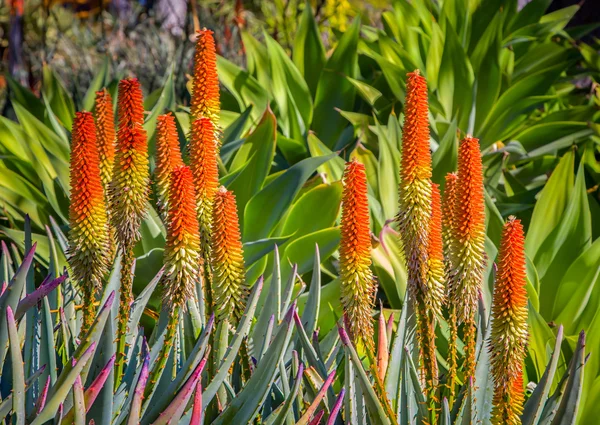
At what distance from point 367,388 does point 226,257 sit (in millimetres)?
341

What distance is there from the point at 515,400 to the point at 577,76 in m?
3.10

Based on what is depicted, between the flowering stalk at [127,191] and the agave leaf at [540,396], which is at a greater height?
the flowering stalk at [127,191]

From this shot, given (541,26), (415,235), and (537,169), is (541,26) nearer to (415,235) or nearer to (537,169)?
(537,169)

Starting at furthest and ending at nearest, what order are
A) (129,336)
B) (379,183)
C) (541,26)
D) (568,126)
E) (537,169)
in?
(541,26) < (537,169) < (568,126) < (379,183) < (129,336)

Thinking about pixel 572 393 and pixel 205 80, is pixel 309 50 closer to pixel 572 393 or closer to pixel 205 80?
pixel 205 80

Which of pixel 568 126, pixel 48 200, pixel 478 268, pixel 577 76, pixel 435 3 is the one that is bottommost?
pixel 478 268

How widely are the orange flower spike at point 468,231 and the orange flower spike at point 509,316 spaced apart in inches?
3.7

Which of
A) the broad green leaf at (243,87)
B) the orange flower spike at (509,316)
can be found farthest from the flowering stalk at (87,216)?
the broad green leaf at (243,87)

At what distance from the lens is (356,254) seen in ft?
4.56

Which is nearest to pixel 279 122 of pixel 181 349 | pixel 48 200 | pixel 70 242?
pixel 48 200

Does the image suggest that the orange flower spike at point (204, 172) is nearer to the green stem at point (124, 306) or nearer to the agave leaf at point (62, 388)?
the green stem at point (124, 306)

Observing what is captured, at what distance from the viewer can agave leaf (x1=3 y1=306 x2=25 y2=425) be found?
1.26m

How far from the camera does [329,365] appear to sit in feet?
5.72

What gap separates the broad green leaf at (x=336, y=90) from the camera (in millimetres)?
3639
